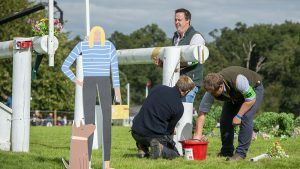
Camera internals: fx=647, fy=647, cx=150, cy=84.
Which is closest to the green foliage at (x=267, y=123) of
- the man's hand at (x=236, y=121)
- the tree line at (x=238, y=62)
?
the man's hand at (x=236, y=121)

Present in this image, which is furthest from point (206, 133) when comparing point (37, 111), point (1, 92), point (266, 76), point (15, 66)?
point (266, 76)

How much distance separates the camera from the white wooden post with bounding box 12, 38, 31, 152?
35.1 feet

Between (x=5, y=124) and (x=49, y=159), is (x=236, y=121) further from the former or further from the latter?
(x=5, y=124)

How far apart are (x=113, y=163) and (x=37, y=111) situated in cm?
3859

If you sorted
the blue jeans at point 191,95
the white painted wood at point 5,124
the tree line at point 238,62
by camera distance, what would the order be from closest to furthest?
1. the blue jeans at point 191,95
2. the white painted wood at point 5,124
3. the tree line at point 238,62

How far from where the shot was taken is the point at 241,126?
8719 millimetres

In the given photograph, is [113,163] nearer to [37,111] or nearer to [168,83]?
[168,83]

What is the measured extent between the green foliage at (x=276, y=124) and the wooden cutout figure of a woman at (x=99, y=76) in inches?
373

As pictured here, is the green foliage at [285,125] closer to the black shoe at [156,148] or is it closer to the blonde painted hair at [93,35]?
the black shoe at [156,148]

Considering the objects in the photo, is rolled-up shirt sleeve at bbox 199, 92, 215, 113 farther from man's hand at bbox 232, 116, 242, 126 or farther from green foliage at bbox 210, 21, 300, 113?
green foliage at bbox 210, 21, 300, 113

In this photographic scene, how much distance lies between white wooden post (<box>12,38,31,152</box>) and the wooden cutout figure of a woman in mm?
3185

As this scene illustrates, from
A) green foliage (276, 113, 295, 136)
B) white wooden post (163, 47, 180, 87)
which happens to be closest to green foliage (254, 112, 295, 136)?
green foliage (276, 113, 295, 136)

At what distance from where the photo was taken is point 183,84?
8.57 metres

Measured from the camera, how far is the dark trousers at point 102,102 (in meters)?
7.54
